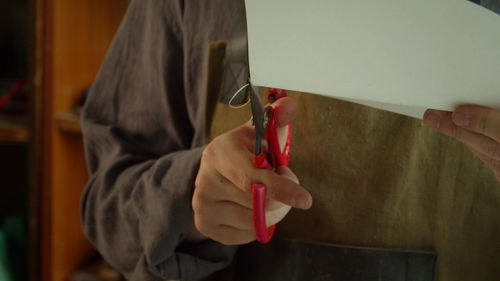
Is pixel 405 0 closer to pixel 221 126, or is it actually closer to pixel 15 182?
pixel 221 126

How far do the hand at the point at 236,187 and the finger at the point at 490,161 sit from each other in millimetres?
90

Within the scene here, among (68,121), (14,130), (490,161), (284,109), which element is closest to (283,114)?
(284,109)

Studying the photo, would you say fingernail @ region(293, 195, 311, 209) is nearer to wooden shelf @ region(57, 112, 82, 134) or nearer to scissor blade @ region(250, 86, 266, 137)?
scissor blade @ region(250, 86, 266, 137)

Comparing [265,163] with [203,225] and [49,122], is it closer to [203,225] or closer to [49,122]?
[203,225]

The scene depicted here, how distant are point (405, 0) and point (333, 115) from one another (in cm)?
9

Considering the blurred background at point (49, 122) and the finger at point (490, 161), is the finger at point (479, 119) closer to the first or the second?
the finger at point (490, 161)

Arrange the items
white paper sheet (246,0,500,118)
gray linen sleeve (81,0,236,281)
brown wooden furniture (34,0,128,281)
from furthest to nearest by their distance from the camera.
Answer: brown wooden furniture (34,0,128,281), gray linen sleeve (81,0,236,281), white paper sheet (246,0,500,118)

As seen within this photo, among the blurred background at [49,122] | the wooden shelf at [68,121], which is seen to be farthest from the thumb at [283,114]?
the wooden shelf at [68,121]

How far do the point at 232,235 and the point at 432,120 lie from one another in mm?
125

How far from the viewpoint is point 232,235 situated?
0.25 metres

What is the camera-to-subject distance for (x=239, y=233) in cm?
25

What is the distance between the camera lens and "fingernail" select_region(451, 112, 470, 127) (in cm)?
19

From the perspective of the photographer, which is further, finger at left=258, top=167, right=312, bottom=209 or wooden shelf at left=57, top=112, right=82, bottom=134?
wooden shelf at left=57, top=112, right=82, bottom=134

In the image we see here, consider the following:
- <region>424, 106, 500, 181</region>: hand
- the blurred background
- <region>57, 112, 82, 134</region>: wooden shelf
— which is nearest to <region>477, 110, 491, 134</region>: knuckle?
<region>424, 106, 500, 181</region>: hand
